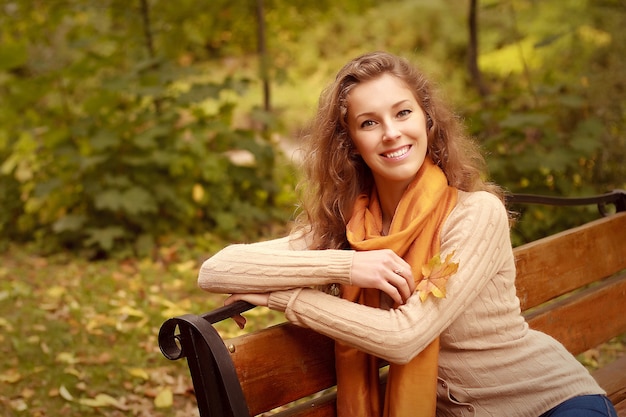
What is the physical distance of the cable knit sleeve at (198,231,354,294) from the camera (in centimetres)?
187

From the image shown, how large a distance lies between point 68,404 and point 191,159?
283cm

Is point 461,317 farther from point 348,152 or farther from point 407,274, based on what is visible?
point 348,152

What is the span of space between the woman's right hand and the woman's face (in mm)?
289

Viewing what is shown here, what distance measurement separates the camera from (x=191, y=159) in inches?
230

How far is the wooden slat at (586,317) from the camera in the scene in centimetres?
269

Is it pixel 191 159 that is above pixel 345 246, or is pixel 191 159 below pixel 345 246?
below

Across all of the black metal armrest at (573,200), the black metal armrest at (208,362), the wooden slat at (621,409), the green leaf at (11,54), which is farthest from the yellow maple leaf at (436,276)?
the green leaf at (11,54)

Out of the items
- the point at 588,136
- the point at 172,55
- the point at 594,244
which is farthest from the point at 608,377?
the point at 172,55

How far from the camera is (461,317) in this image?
1.98 m

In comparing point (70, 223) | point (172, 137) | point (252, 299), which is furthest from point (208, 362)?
point (172, 137)

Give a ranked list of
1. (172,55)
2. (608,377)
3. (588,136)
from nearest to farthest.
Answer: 1. (608,377)
2. (588,136)
3. (172,55)

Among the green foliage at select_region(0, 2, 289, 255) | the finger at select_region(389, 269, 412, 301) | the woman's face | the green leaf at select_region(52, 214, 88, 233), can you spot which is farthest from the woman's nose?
the green leaf at select_region(52, 214, 88, 233)

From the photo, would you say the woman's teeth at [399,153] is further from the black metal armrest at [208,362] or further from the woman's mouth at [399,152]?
the black metal armrest at [208,362]

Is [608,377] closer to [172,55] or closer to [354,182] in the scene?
[354,182]
